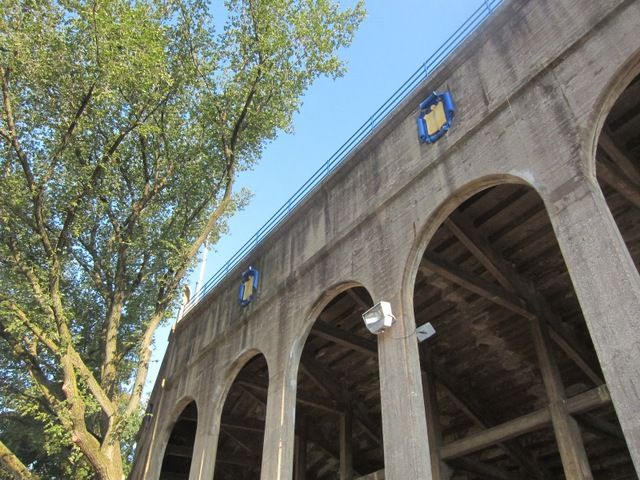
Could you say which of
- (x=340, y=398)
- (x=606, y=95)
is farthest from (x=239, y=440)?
(x=606, y=95)

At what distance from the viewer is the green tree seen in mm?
11500

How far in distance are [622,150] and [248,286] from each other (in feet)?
28.6

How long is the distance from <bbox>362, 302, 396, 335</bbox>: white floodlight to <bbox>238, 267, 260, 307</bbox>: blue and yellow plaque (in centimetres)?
521

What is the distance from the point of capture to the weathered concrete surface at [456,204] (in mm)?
5758

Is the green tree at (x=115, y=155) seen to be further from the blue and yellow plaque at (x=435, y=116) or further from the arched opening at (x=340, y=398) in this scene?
the blue and yellow plaque at (x=435, y=116)

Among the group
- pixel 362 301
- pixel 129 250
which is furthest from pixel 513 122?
pixel 129 250

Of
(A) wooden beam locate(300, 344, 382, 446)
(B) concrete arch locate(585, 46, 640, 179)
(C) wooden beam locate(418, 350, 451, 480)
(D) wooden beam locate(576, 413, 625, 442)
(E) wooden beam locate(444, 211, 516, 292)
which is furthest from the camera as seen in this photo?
(A) wooden beam locate(300, 344, 382, 446)

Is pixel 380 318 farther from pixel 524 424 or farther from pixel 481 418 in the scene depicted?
pixel 481 418

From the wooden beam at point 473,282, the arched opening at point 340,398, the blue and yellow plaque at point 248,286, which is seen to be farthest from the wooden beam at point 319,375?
the wooden beam at point 473,282

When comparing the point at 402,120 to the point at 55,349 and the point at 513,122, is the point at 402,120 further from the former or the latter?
the point at 55,349

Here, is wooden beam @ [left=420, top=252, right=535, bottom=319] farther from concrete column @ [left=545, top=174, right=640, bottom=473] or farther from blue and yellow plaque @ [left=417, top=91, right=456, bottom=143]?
concrete column @ [left=545, top=174, right=640, bottom=473]

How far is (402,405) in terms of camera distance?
757cm

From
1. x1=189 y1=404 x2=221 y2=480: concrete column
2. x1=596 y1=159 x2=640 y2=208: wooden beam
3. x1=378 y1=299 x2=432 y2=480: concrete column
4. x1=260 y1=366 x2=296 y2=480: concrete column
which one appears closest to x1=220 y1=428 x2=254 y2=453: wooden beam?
x1=189 y1=404 x2=221 y2=480: concrete column

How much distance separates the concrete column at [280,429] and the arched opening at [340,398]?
2144mm
